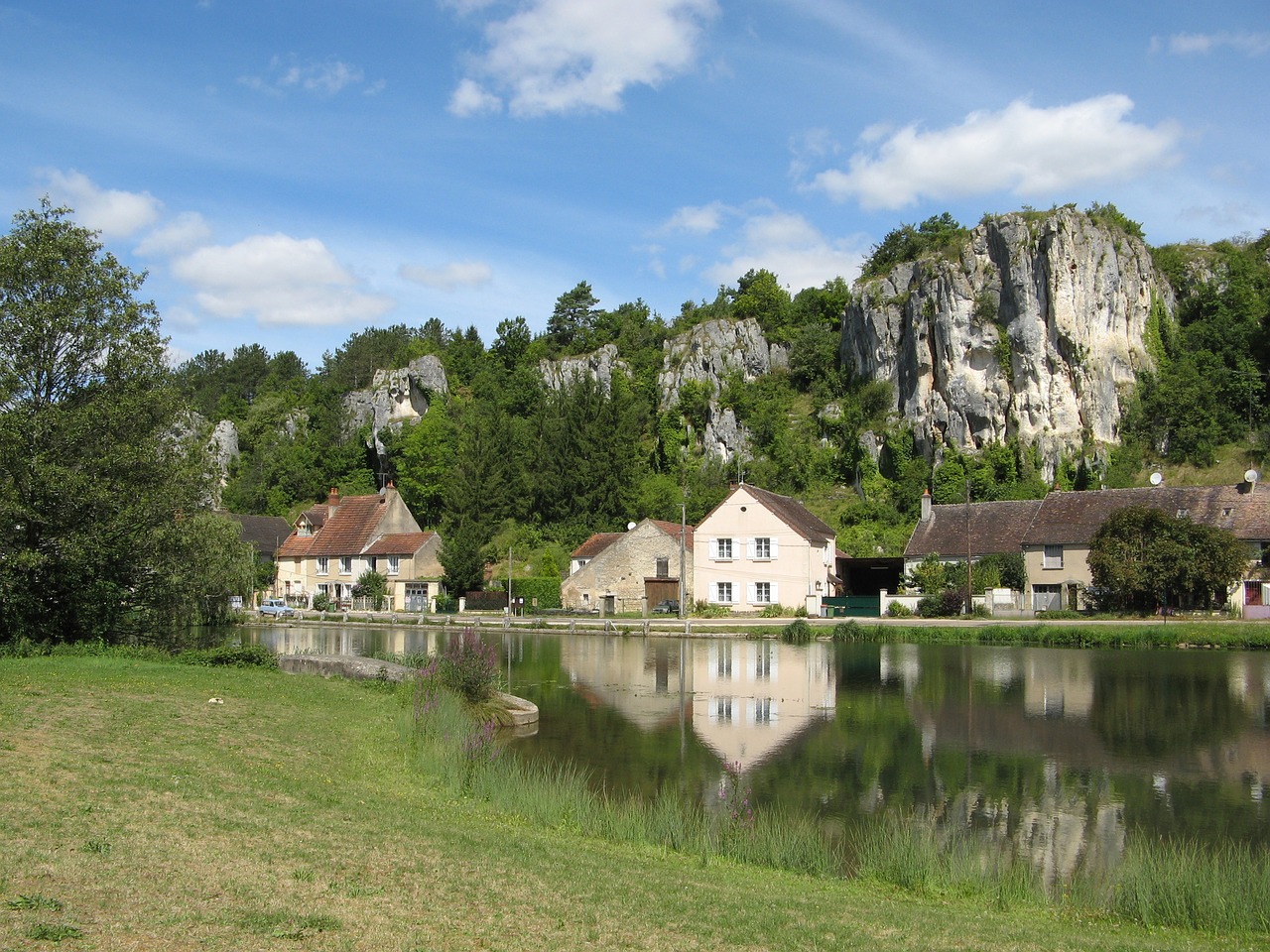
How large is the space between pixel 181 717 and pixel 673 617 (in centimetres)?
3817

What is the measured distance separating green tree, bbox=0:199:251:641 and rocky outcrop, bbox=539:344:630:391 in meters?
66.1

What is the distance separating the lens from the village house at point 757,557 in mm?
51625

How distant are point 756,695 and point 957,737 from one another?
21.3 feet

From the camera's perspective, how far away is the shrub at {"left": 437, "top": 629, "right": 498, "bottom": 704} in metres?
20.9

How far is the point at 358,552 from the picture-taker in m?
65.8

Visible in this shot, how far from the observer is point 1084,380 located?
6588 cm

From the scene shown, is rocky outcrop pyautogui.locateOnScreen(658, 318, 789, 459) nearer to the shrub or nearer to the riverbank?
the riverbank

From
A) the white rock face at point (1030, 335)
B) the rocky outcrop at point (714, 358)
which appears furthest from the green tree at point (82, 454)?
the rocky outcrop at point (714, 358)

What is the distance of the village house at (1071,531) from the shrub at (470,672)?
33.2 meters

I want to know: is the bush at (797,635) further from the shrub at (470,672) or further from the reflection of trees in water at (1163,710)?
the shrub at (470,672)

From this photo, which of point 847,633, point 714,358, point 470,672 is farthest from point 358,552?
point 470,672

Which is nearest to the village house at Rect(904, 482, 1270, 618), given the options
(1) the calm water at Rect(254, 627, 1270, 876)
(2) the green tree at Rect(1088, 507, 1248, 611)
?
(2) the green tree at Rect(1088, 507, 1248, 611)

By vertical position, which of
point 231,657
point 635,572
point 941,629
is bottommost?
point 941,629

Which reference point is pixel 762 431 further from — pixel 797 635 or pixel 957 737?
pixel 957 737
